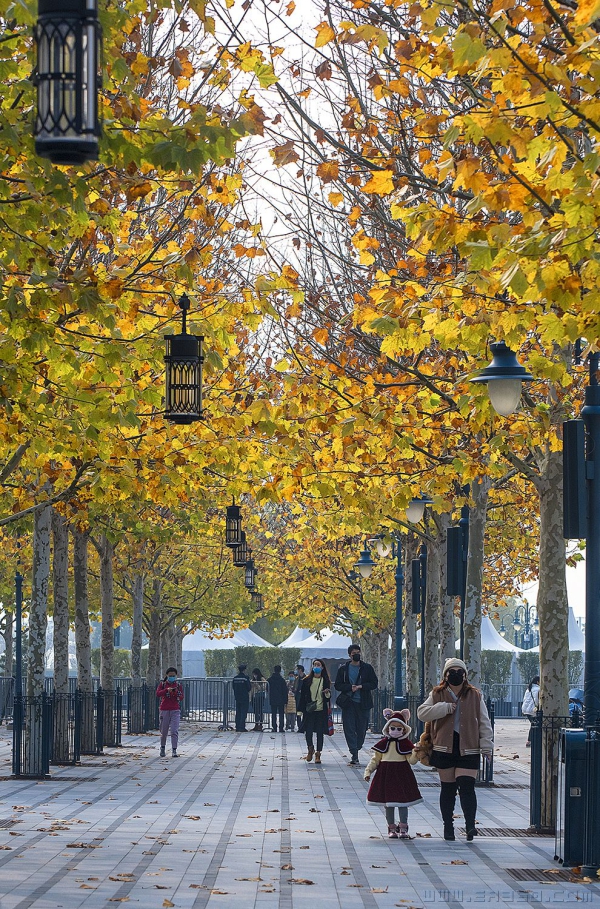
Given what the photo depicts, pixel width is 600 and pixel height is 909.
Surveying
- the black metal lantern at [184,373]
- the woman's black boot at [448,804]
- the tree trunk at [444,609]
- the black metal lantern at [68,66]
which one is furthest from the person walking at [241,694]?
the black metal lantern at [68,66]

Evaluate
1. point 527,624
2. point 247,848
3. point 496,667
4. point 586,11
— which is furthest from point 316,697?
point 496,667

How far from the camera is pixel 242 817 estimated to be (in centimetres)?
1672

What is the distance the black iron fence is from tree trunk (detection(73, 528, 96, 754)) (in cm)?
1265

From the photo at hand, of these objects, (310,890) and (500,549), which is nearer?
(310,890)

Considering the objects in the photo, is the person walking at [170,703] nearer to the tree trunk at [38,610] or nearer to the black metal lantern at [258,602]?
the tree trunk at [38,610]

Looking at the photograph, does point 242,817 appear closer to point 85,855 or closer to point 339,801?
point 339,801

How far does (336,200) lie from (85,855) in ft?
20.0

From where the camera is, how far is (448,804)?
14156mm

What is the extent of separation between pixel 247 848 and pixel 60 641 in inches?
515

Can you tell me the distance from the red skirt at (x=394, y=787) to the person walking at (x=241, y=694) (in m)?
25.2

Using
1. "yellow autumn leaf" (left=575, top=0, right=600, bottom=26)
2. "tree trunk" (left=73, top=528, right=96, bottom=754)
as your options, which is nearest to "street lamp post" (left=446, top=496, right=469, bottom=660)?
"tree trunk" (left=73, top=528, right=96, bottom=754)

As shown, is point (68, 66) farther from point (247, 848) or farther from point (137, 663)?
point (137, 663)

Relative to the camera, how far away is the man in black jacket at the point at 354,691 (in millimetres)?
25234

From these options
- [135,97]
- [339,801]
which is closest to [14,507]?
[339,801]
